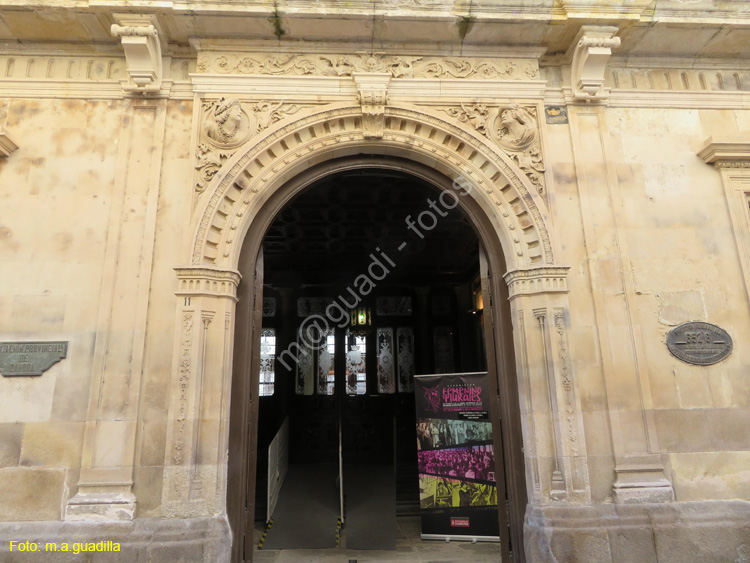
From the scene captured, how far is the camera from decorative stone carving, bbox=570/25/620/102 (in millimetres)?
5156

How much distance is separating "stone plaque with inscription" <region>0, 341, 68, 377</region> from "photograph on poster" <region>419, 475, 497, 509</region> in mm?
4686

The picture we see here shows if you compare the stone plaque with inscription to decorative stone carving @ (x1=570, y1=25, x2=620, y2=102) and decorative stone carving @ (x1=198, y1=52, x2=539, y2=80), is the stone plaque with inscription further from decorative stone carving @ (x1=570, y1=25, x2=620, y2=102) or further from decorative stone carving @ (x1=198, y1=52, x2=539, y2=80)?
decorative stone carving @ (x1=570, y1=25, x2=620, y2=102)

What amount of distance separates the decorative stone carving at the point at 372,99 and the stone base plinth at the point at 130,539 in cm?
425

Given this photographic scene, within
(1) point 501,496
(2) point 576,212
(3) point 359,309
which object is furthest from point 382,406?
(2) point 576,212

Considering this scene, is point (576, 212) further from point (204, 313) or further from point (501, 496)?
point (204, 313)

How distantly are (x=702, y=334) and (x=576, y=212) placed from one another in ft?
5.98

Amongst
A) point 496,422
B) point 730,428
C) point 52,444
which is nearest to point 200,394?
point 52,444

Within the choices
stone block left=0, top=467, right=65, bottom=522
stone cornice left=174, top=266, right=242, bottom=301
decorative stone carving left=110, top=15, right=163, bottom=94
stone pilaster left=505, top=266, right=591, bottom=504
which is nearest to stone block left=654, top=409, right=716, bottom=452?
stone pilaster left=505, top=266, right=591, bottom=504

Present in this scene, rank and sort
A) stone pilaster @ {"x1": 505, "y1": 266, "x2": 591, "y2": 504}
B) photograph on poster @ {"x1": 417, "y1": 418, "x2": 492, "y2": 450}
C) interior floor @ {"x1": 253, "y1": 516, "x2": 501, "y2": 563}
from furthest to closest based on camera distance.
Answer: photograph on poster @ {"x1": 417, "y1": 418, "x2": 492, "y2": 450} < interior floor @ {"x1": 253, "y1": 516, "x2": 501, "y2": 563} < stone pilaster @ {"x1": 505, "y1": 266, "x2": 591, "y2": 504}

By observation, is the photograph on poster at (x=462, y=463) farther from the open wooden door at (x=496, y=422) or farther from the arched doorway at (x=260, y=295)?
the arched doorway at (x=260, y=295)

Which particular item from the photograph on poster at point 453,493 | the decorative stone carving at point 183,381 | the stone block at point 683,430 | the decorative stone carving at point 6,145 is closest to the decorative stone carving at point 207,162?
the decorative stone carving at point 183,381

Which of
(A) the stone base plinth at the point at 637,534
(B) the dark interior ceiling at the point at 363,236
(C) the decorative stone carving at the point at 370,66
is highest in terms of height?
(C) the decorative stone carving at the point at 370,66

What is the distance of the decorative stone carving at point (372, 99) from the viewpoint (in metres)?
5.18

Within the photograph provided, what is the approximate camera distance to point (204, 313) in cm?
459
